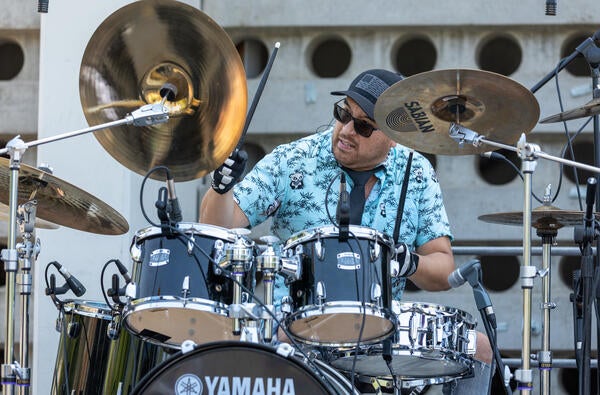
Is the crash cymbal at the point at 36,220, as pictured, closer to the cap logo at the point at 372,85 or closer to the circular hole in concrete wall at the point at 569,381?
the cap logo at the point at 372,85

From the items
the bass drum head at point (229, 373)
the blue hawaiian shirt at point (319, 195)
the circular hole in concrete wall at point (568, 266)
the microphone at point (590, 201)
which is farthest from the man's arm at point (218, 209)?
the circular hole in concrete wall at point (568, 266)

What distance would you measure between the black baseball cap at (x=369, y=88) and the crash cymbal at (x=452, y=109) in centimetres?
40

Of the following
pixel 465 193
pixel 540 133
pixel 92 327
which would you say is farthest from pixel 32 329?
pixel 540 133

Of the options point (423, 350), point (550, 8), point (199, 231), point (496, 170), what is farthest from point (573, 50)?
point (199, 231)

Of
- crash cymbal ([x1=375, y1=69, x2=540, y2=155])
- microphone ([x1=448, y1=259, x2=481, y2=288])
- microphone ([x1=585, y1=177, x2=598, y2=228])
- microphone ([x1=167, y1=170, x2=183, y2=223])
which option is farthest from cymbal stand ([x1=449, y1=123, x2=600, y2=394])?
microphone ([x1=167, y1=170, x2=183, y2=223])

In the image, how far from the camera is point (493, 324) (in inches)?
155

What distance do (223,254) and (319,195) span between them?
1.10 m

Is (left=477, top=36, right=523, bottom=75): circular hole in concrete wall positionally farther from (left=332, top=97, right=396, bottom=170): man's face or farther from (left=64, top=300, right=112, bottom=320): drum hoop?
(left=64, top=300, right=112, bottom=320): drum hoop

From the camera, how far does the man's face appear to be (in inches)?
197

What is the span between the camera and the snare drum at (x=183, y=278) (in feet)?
13.0

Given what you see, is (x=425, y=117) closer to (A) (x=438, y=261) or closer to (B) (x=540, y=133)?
(A) (x=438, y=261)

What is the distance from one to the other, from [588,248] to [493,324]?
2.44 feet

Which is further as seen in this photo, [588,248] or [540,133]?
[540,133]

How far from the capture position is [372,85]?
195 inches
